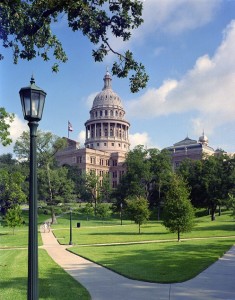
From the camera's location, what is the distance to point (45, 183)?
2213 inches

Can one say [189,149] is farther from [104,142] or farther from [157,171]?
[157,171]

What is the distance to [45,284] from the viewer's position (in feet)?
38.0

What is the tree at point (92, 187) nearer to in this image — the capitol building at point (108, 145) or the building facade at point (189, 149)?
the capitol building at point (108, 145)

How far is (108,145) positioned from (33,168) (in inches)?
4822

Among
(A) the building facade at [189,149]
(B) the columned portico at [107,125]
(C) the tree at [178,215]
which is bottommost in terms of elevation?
(C) the tree at [178,215]

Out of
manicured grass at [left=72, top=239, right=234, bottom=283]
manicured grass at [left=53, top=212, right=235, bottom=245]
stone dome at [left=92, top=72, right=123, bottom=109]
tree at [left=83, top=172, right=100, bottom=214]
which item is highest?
stone dome at [left=92, top=72, right=123, bottom=109]

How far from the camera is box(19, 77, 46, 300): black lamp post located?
18.8 ft

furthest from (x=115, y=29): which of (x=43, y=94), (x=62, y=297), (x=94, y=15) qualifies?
(x=62, y=297)

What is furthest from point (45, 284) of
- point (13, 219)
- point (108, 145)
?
point (108, 145)

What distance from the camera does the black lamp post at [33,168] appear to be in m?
5.73

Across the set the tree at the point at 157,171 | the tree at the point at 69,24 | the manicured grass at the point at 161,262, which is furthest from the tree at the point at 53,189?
the tree at the point at 69,24

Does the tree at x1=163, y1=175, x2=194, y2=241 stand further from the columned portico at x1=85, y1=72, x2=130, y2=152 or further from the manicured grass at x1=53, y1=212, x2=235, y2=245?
the columned portico at x1=85, y1=72, x2=130, y2=152

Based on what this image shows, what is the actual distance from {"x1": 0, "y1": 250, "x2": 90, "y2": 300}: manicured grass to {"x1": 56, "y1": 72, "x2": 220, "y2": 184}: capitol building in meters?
98.1

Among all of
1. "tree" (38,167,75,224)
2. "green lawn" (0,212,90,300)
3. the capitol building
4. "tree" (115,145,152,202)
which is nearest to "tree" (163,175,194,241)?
"green lawn" (0,212,90,300)
